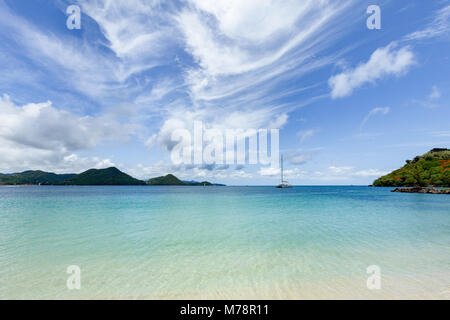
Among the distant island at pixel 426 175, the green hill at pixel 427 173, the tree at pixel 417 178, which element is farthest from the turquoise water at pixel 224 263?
the green hill at pixel 427 173

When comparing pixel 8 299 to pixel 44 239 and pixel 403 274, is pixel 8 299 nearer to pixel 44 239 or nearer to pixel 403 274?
pixel 44 239

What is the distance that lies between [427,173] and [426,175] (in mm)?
2950

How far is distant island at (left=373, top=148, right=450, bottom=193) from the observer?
313 ft

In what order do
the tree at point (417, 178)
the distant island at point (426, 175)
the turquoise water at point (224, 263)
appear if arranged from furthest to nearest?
the tree at point (417, 178)
the distant island at point (426, 175)
the turquoise water at point (224, 263)

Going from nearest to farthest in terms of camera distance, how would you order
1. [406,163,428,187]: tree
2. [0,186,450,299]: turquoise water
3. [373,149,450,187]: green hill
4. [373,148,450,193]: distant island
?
[0,186,450,299]: turquoise water
[373,148,450,193]: distant island
[373,149,450,187]: green hill
[406,163,428,187]: tree

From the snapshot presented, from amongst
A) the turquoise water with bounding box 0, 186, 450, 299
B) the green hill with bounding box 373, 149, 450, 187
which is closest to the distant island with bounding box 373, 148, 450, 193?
the green hill with bounding box 373, 149, 450, 187

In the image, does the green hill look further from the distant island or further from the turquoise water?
the turquoise water

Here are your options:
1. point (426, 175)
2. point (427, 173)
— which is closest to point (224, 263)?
point (426, 175)

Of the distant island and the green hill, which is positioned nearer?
the distant island

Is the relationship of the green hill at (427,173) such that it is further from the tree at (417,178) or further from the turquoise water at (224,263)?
the turquoise water at (224,263)

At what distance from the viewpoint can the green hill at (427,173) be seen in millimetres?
97762

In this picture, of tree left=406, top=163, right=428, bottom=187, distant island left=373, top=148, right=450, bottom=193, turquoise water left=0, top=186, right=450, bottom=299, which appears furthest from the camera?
tree left=406, top=163, right=428, bottom=187

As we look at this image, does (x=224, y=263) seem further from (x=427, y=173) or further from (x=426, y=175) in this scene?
(x=427, y=173)
